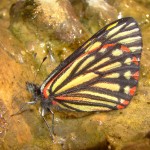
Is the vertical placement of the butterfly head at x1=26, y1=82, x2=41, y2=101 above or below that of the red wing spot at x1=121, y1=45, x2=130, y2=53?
above

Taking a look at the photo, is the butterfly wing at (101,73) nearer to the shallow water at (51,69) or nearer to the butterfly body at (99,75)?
the butterfly body at (99,75)

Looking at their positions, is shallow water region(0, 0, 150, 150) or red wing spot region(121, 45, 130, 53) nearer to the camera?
shallow water region(0, 0, 150, 150)

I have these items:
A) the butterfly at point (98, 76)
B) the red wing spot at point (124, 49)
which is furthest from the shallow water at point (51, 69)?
the red wing spot at point (124, 49)

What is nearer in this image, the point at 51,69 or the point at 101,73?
the point at 101,73

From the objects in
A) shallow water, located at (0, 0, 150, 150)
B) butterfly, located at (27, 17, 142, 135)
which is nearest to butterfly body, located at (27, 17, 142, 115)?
butterfly, located at (27, 17, 142, 135)

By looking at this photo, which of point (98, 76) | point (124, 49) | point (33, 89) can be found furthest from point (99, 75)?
point (33, 89)

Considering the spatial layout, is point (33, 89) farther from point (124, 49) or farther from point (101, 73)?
point (124, 49)

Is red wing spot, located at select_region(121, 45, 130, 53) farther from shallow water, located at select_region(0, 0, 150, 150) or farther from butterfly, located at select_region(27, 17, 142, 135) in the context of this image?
shallow water, located at select_region(0, 0, 150, 150)

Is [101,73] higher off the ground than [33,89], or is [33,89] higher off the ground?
[33,89]
